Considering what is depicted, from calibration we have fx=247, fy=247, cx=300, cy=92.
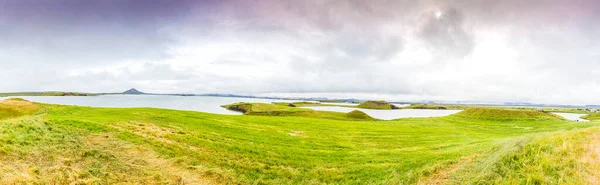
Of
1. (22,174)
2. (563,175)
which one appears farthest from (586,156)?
(22,174)

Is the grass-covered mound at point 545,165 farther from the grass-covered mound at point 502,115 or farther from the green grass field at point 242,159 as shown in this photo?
the grass-covered mound at point 502,115

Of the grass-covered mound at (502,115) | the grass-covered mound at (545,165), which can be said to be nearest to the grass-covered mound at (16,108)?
the grass-covered mound at (545,165)

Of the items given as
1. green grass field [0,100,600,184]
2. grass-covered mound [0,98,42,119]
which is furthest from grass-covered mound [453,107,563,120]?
grass-covered mound [0,98,42,119]

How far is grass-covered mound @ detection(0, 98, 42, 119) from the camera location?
25.4 metres

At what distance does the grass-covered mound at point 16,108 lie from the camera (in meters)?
25.4

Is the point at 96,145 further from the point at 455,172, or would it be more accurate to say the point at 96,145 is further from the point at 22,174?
the point at 455,172

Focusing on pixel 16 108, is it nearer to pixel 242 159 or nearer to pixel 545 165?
pixel 242 159

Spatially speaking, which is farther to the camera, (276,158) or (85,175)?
(276,158)

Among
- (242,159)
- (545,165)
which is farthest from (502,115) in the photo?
(242,159)

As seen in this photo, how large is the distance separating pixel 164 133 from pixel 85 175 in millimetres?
9827

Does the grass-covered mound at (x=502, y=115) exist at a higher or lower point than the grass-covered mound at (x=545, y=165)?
lower

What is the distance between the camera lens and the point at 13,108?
89.0 ft

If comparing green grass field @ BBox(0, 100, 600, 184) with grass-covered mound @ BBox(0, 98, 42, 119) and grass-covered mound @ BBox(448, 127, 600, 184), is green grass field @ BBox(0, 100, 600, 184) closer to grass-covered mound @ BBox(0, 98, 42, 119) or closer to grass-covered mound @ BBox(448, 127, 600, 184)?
grass-covered mound @ BBox(448, 127, 600, 184)

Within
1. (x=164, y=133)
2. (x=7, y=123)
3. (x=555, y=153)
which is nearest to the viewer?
(x=555, y=153)
